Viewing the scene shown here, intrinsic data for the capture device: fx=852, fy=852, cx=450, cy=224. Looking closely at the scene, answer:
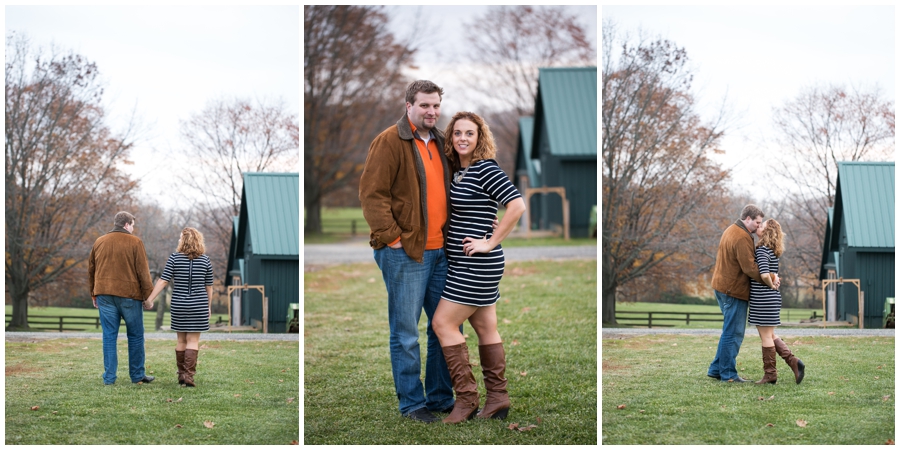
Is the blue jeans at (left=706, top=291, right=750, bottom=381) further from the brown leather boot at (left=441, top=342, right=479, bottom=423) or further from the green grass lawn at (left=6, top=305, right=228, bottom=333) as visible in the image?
the green grass lawn at (left=6, top=305, right=228, bottom=333)

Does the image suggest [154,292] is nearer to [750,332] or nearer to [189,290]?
[189,290]

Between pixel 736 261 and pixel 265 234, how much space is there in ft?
7.90

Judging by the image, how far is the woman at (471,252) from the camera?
12.4 ft

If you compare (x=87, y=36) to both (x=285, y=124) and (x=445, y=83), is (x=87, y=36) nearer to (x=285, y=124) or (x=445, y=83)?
(x=285, y=124)

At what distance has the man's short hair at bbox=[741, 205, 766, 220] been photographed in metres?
4.37

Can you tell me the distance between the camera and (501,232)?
3707mm

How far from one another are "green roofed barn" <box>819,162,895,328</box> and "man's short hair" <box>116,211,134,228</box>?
3.60 meters

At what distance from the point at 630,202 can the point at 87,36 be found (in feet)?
9.71

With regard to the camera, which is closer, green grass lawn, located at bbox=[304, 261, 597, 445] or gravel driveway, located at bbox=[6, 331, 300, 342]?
green grass lawn, located at bbox=[304, 261, 597, 445]

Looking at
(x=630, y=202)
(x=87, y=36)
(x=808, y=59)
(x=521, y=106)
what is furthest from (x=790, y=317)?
(x=521, y=106)

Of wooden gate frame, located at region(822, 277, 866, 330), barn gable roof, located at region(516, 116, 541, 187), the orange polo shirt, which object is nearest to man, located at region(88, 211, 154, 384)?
the orange polo shirt

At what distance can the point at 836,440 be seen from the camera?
Answer: 13.7ft

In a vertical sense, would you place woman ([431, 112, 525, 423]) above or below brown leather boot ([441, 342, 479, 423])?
above

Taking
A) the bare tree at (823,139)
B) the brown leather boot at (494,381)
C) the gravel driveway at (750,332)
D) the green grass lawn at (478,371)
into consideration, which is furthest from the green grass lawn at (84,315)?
the bare tree at (823,139)
